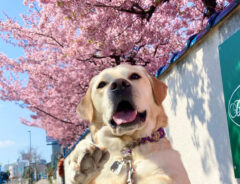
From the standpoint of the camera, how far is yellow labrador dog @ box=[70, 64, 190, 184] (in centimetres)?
174

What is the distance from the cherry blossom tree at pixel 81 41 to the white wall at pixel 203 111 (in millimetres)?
2242

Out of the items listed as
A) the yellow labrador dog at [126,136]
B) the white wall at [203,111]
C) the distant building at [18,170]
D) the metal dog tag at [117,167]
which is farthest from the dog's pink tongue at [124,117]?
the distant building at [18,170]

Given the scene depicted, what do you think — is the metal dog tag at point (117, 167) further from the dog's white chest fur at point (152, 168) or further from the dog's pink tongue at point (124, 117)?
the dog's pink tongue at point (124, 117)

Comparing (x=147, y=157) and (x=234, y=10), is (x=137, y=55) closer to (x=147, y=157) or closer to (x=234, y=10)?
(x=234, y=10)

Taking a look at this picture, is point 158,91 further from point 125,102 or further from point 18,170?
point 18,170

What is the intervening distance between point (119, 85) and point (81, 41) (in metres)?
5.55

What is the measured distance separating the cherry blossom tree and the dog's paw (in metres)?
4.38

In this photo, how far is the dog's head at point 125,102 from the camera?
6.88ft

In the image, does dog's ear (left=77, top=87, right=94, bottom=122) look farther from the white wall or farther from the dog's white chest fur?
the white wall

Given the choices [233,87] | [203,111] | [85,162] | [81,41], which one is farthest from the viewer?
[81,41]

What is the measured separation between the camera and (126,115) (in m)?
2.12

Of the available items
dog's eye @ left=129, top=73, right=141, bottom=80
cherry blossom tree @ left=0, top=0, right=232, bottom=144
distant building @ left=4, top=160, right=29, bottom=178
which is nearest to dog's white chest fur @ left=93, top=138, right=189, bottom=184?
dog's eye @ left=129, top=73, right=141, bottom=80

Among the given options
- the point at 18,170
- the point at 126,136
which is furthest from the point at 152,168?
the point at 18,170

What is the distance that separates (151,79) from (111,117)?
0.56 m
